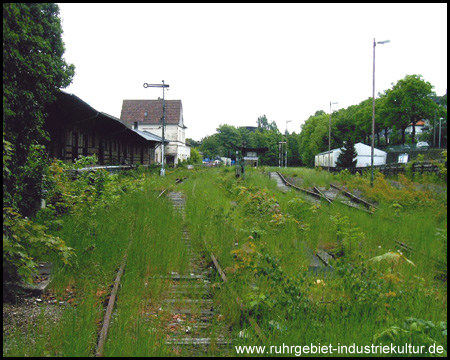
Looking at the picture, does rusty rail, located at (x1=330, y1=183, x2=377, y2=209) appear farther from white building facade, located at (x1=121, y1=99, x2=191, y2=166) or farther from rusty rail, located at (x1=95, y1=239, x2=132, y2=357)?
white building facade, located at (x1=121, y1=99, x2=191, y2=166)

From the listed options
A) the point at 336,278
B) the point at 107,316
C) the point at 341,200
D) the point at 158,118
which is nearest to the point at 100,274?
the point at 107,316

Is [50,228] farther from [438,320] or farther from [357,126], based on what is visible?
[357,126]

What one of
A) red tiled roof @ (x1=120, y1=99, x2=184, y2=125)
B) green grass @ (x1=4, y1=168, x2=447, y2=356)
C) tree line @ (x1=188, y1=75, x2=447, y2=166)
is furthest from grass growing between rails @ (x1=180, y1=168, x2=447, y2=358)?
red tiled roof @ (x1=120, y1=99, x2=184, y2=125)

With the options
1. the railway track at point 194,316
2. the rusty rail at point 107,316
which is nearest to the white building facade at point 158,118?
the railway track at point 194,316

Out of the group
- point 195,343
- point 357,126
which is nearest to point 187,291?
point 195,343

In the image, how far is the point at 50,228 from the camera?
26.6ft

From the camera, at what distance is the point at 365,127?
272 feet

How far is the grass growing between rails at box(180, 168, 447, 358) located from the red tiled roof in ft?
208

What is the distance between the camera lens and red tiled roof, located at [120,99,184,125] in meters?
72.4

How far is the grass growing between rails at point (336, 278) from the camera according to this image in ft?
13.6

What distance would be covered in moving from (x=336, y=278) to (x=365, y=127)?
273 ft

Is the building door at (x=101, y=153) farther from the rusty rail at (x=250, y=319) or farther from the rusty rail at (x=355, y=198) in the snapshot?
the rusty rail at (x=250, y=319)

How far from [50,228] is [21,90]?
11.0 feet

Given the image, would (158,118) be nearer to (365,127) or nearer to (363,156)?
(363,156)
